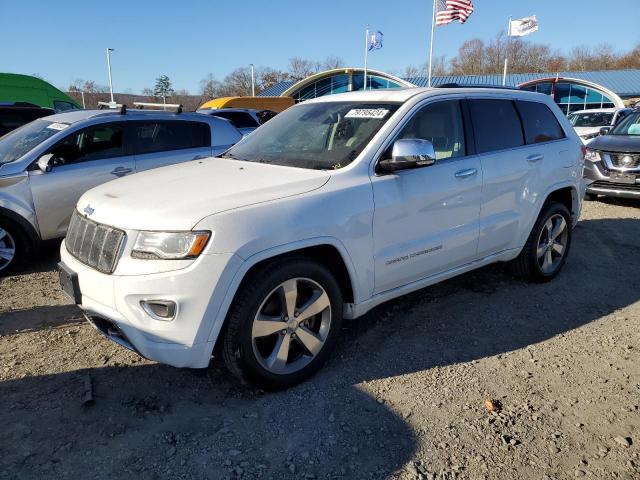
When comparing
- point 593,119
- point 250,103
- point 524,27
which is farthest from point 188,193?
point 524,27

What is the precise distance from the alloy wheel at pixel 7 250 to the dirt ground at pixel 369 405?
97 cm

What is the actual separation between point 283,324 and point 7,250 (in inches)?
146

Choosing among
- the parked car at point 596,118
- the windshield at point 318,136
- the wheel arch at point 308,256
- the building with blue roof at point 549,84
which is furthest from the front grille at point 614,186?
the building with blue roof at point 549,84

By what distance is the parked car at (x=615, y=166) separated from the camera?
28.1 ft

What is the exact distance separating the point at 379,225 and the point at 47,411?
7.39 feet

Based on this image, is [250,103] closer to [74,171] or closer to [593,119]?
[593,119]

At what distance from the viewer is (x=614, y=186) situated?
874 centimetres

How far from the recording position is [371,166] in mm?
3270

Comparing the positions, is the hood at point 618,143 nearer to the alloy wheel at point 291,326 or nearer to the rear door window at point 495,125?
the rear door window at point 495,125

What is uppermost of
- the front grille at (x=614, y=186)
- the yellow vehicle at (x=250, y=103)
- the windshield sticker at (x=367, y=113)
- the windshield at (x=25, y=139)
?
the yellow vehicle at (x=250, y=103)

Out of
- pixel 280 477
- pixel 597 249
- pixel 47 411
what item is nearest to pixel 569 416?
pixel 280 477

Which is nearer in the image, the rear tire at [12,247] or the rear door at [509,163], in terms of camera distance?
the rear door at [509,163]

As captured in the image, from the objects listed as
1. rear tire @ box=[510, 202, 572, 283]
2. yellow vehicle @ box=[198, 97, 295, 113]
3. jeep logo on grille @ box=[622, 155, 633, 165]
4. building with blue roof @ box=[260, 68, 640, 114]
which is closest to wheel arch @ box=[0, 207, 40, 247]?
rear tire @ box=[510, 202, 572, 283]

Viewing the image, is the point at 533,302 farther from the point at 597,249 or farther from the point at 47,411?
the point at 47,411
